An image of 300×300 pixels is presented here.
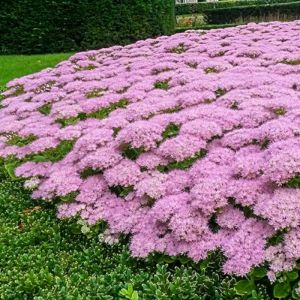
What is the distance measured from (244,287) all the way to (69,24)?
17301 mm

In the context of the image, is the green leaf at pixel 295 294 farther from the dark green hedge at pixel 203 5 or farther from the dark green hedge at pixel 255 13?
the dark green hedge at pixel 203 5

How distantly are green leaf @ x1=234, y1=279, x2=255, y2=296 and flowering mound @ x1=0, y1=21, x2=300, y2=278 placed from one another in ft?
0.30

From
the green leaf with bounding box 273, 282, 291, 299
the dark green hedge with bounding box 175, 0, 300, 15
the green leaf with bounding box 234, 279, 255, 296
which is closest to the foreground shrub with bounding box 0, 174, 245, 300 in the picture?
the green leaf with bounding box 234, 279, 255, 296

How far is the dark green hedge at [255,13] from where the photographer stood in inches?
1088

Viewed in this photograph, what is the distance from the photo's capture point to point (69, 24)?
19609 millimetres

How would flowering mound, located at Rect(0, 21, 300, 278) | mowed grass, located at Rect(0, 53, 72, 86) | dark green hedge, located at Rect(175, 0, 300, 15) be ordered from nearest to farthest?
flowering mound, located at Rect(0, 21, 300, 278) → mowed grass, located at Rect(0, 53, 72, 86) → dark green hedge, located at Rect(175, 0, 300, 15)

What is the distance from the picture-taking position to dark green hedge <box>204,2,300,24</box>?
27641 mm

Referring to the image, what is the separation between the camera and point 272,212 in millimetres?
3916

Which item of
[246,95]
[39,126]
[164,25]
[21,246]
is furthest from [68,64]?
[164,25]

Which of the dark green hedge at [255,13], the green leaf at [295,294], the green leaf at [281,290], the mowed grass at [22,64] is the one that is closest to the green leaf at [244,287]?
the green leaf at [281,290]

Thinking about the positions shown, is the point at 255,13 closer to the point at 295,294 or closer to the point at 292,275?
the point at 292,275

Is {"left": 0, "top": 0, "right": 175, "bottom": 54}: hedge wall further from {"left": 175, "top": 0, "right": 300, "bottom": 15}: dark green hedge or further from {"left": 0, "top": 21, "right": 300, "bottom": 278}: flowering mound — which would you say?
{"left": 175, "top": 0, "right": 300, "bottom": 15}: dark green hedge

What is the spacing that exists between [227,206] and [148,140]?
1.35m

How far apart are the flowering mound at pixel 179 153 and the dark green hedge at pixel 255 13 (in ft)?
65.1
